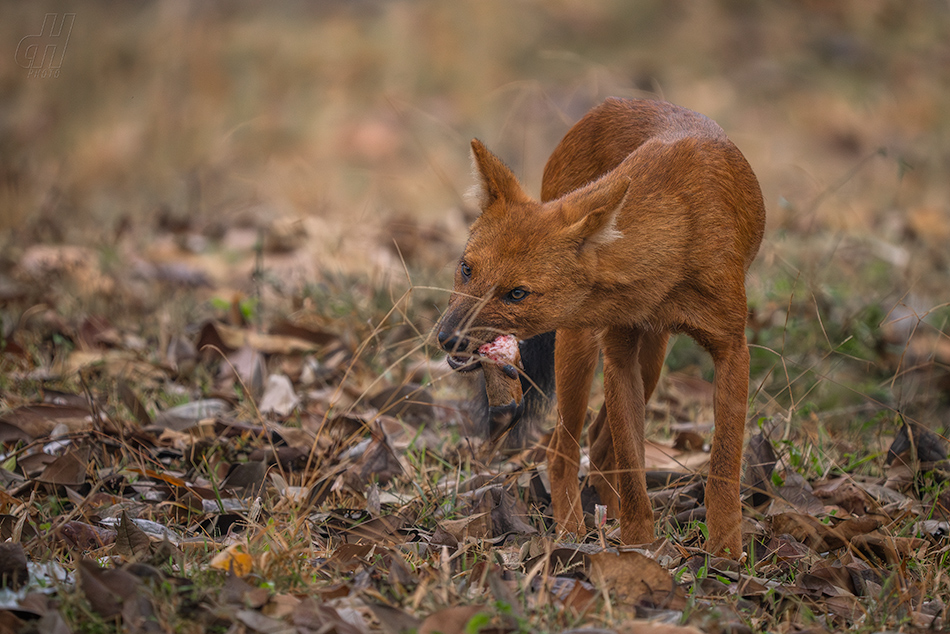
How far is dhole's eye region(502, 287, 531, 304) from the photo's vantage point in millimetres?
2773

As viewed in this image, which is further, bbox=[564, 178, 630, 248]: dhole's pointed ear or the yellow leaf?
bbox=[564, 178, 630, 248]: dhole's pointed ear

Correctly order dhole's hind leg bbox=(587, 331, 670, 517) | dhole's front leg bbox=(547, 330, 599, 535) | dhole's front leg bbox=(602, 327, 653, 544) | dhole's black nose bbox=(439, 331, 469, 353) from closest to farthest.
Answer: dhole's black nose bbox=(439, 331, 469, 353), dhole's front leg bbox=(602, 327, 653, 544), dhole's front leg bbox=(547, 330, 599, 535), dhole's hind leg bbox=(587, 331, 670, 517)

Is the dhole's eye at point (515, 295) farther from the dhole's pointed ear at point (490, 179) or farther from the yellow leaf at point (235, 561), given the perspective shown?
the yellow leaf at point (235, 561)

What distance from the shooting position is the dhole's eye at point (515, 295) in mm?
2773

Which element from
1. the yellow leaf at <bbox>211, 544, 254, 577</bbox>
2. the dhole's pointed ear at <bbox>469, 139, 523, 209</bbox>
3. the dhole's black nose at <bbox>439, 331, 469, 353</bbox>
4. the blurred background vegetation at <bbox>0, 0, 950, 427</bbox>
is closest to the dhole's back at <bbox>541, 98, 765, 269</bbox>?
the dhole's pointed ear at <bbox>469, 139, 523, 209</bbox>

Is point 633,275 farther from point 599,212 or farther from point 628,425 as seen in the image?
point 628,425

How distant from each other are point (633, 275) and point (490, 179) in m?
0.56

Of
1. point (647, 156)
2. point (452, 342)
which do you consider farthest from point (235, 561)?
point (647, 156)

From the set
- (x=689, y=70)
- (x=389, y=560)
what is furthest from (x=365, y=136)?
(x=389, y=560)

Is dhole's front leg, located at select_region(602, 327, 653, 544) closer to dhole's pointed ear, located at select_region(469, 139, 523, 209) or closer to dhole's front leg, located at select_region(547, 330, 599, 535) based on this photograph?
dhole's front leg, located at select_region(547, 330, 599, 535)

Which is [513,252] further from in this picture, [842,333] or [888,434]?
[842,333]

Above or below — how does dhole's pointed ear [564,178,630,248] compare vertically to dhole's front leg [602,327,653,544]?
above

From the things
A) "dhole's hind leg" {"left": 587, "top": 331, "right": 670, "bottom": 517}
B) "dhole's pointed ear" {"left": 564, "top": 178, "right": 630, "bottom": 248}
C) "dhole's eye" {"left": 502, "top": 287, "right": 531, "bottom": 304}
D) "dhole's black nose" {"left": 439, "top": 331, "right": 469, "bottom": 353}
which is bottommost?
"dhole's hind leg" {"left": 587, "top": 331, "right": 670, "bottom": 517}

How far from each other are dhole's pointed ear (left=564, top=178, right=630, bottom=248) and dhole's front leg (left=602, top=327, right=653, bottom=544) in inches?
17.8
